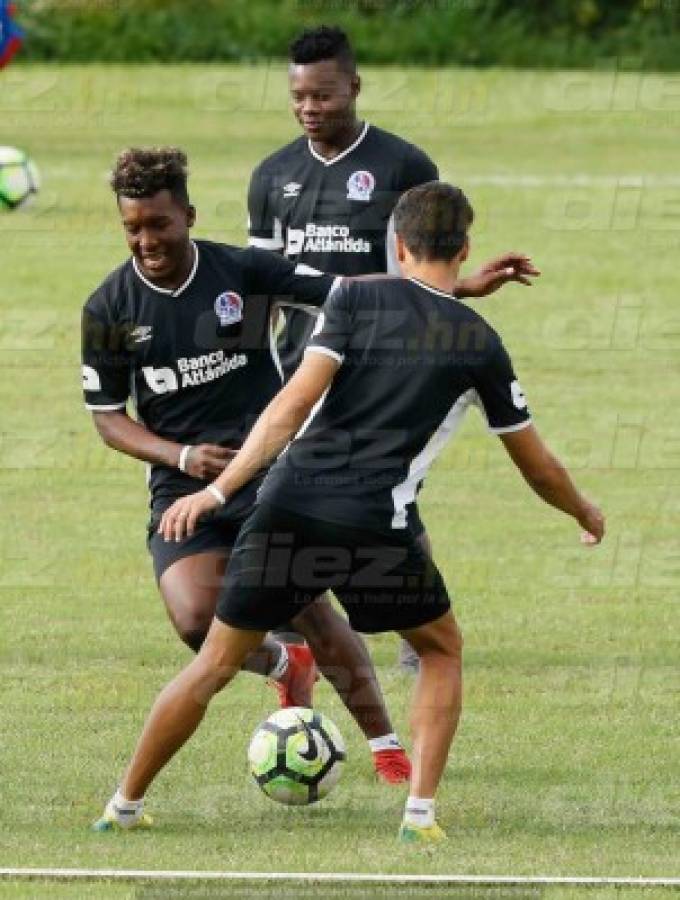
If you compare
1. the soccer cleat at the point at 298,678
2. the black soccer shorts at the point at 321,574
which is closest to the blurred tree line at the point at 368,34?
the soccer cleat at the point at 298,678

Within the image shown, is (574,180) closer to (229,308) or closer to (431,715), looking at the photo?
(229,308)

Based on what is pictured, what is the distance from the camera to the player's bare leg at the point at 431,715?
8.18 meters

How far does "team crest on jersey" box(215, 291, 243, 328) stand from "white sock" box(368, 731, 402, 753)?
5.69 feet

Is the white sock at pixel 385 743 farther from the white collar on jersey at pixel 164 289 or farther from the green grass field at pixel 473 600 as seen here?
the white collar on jersey at pixel 164 289

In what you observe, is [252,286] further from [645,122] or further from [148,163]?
[645,122]

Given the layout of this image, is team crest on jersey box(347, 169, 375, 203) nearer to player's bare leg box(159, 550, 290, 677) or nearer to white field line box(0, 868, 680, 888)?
player's bare leg box(159, 550, 290, 677)

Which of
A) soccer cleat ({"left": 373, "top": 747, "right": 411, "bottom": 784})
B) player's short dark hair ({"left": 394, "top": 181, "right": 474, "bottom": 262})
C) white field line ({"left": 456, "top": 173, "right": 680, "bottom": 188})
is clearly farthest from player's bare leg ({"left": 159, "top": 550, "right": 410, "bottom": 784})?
white field line ({"left": 456, "top": 173, "right": 680, "bottom": 188})

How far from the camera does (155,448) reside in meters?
8.96

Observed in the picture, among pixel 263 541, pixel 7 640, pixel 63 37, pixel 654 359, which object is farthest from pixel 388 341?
pixel 63 37

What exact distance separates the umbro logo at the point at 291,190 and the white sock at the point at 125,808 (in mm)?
3339

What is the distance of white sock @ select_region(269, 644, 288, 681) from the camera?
9.45 meters

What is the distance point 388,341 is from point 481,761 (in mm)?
2286

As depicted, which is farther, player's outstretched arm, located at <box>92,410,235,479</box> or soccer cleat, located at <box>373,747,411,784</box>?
soccer cleat, located at <box>373,747,411,784</box>

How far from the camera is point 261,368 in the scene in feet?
30.5
